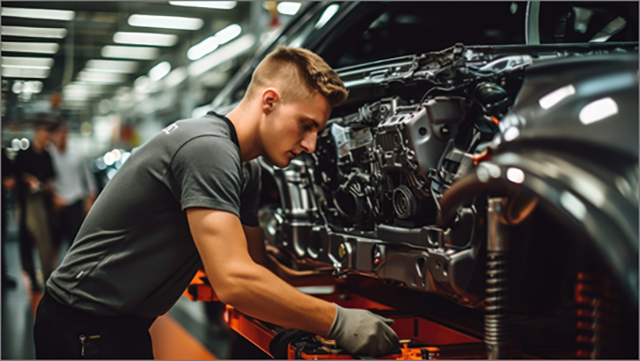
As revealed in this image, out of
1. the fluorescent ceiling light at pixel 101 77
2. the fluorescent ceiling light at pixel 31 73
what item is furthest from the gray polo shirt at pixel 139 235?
the fluorescent ceiling light at pixel 101 77

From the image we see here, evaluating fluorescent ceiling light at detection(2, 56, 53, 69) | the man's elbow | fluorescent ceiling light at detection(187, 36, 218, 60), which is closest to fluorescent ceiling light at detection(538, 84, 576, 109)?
the man's elbow

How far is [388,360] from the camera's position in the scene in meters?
1.62

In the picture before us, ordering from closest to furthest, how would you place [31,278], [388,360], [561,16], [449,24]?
1. [388,360]
2. [561,16]
3. [449,24]
4. [31,278]

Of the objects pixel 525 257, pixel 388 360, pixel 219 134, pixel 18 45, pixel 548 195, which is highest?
pixel 18 45

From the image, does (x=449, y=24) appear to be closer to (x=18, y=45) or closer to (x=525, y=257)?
(x=525, y=257)

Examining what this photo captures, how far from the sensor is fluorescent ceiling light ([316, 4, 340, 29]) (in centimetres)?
293

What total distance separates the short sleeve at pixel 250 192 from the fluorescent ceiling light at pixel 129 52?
41.7 feet

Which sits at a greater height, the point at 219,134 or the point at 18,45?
the point at 18,45

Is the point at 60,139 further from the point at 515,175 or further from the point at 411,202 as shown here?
the point at 515,175

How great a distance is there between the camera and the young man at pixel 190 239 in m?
1.45

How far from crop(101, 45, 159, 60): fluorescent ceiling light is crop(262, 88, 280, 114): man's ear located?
1316 centimetres

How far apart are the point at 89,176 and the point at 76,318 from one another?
13.6 ft

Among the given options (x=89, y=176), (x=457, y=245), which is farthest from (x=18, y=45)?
(x=457, y=245)

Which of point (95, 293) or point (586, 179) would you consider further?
point (95, 293)
